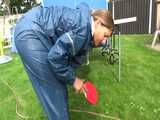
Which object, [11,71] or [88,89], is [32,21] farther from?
[11,71]

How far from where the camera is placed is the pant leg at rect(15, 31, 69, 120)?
11.0 feet

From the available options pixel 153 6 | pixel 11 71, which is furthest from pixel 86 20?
pixel 153 6

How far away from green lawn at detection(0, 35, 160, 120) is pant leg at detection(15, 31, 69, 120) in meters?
1.36

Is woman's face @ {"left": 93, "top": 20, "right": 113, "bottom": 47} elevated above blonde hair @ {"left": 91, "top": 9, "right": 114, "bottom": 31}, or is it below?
below

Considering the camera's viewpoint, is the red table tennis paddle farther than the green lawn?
No

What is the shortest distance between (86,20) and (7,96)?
3698 mm

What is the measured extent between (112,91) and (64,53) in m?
2.84

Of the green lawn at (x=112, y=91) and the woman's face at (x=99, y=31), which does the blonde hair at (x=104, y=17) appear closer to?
the woman's face at (x=99, y=31)

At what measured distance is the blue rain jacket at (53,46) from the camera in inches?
124

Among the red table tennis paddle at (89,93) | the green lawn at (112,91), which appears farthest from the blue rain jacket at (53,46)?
the green lawn at (112,91)

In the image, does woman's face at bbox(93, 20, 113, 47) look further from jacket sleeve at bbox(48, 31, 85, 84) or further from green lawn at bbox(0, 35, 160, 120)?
green lawn at bbox(0, 35, 160, 120)

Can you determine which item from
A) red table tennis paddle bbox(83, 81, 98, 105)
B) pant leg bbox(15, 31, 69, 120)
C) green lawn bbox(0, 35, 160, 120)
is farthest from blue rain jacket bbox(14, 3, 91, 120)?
green lawn bbox(0, 35, 160, 120)

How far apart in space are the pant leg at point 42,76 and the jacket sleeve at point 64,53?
17 cm

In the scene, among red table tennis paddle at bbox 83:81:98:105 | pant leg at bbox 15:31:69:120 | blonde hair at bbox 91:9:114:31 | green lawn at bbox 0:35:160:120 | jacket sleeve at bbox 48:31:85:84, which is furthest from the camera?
green lawn at bbox 0:35:160:120
